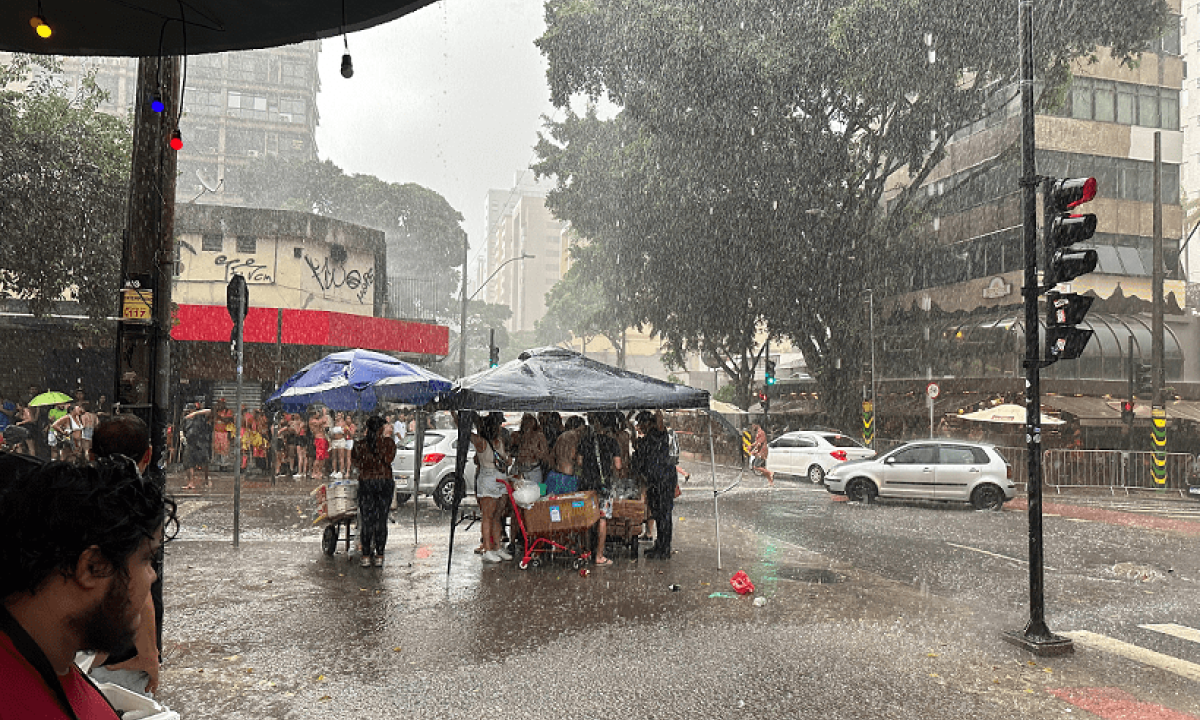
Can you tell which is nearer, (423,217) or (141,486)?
(141,486)

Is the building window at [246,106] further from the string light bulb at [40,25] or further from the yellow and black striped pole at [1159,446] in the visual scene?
the string light bulb at [40,25]

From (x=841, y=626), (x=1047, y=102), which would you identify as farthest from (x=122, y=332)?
(x=1047, y=102)

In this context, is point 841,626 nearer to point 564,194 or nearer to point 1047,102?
point 1047,102

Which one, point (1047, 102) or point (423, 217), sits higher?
point (423, 217)

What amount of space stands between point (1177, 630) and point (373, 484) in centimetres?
840

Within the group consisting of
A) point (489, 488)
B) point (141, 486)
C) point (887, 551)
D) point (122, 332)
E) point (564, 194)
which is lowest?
point (887, 551)

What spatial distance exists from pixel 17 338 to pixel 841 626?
25096mm

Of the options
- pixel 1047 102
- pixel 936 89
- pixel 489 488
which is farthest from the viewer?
pixel 1047 102

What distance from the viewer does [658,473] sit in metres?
10.7

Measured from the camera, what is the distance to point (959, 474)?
1745 centimetres

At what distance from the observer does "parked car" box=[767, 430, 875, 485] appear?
2364cm

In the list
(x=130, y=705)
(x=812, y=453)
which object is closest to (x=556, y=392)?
(x=130, y=705)

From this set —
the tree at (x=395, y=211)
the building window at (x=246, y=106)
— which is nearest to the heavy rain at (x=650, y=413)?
the tree at (x=395, y=211)

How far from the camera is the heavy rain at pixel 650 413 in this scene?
531cm
